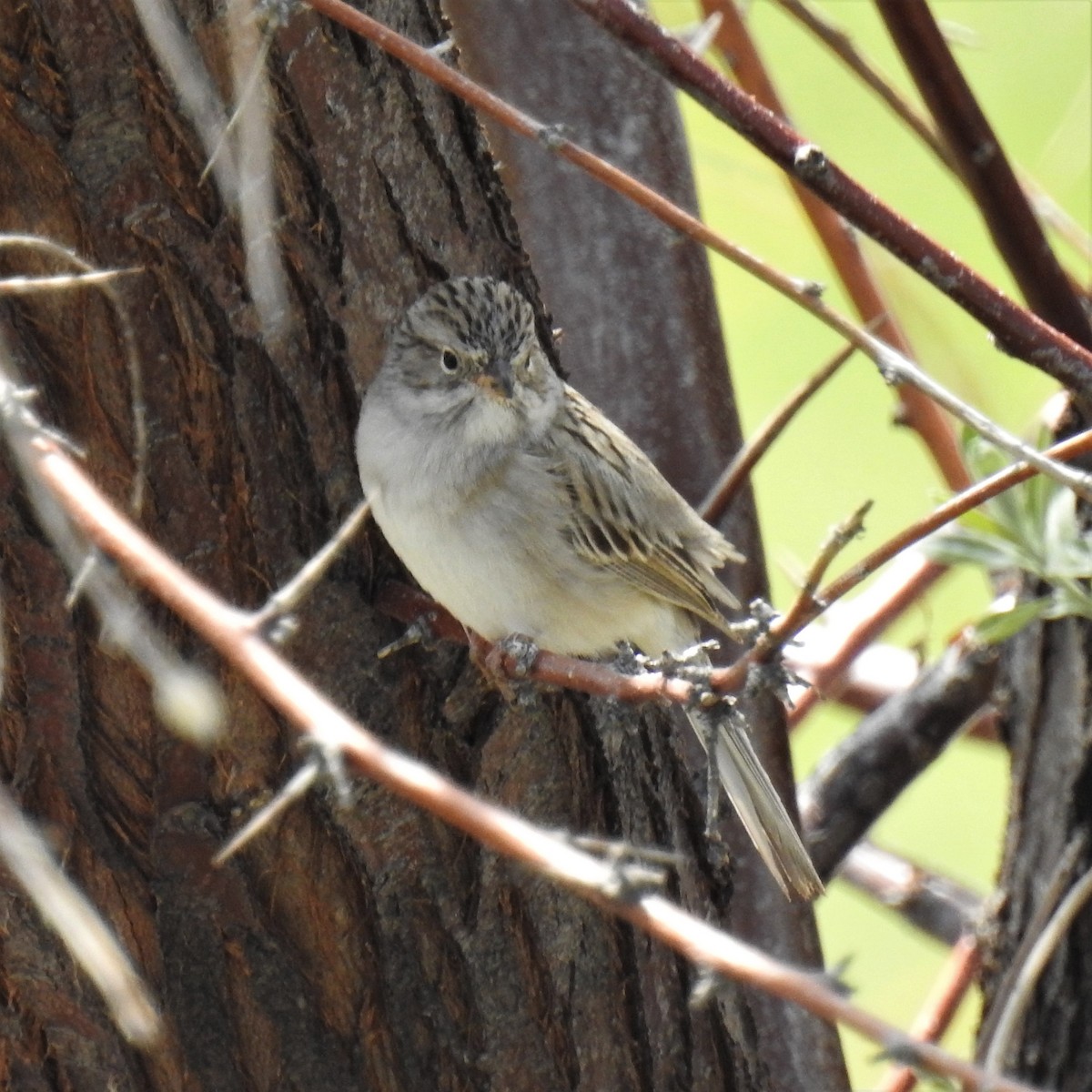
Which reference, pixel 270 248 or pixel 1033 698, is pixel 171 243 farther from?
pixel 1033 698

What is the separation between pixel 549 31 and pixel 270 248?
50.8 inches

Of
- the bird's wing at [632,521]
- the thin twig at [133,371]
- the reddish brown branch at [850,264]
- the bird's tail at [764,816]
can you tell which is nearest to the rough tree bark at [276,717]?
the thin twig at [133,371]

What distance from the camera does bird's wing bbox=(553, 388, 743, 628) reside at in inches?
135

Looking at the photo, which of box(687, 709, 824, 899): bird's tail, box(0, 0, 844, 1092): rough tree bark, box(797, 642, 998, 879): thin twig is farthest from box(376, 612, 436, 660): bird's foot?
box(797, 642, 998, 879): thin twig

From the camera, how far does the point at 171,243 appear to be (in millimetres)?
2436

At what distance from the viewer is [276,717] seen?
2514 millimetres

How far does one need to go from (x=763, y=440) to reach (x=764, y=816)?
746 mm

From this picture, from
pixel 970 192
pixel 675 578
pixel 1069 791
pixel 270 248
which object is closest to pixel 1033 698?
pixel 1069 791

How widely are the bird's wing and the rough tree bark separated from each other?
1.94ft

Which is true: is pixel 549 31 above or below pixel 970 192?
below

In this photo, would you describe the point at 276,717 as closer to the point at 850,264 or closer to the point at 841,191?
the point at 841,191

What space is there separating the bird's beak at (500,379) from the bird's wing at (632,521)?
0.46 feet

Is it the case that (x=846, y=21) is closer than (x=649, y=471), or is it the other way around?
(x=649, y=471)

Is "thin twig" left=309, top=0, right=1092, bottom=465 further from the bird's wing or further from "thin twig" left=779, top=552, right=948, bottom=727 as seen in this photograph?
"thin twig" left=779, top=552, right=948, bottom=727
